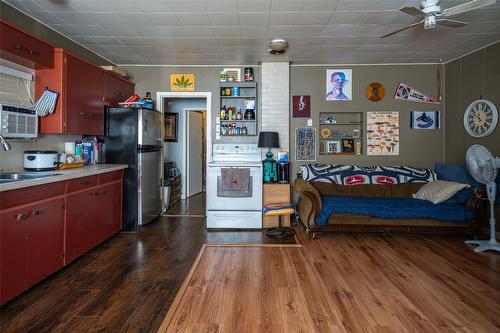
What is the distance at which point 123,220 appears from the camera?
4.05m

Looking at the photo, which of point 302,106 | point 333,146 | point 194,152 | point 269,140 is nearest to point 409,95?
point 333,146

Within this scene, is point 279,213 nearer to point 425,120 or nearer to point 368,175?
point 368,175

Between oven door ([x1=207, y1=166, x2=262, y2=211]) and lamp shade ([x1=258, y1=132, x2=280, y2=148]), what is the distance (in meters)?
0.41

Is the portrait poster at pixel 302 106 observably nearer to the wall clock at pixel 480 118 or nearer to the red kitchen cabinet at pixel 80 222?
the wall clock at pixel 480 118

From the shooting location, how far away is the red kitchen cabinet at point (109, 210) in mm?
3379

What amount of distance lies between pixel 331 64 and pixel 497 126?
2.33 meters

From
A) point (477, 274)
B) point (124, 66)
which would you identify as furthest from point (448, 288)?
point (124, 66)

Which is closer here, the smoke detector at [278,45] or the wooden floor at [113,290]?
the wooden floor at [113,290]

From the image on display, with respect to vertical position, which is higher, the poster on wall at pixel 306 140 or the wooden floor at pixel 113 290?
the poster on wall at pixel 306 140

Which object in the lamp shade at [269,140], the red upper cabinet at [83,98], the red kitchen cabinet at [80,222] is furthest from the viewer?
the lamp shade at [269,140]

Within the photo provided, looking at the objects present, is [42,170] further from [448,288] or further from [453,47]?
[453,47]

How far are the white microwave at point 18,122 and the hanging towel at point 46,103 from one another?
12 cm

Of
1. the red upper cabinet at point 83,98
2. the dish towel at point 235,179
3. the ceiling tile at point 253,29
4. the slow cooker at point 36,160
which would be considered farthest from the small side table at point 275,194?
the slow cooker at point 36,160

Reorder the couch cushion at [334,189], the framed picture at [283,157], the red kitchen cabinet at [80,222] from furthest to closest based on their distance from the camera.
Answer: the framed picture at [283,157] → the couch cushion at [334,189] → the red kitchen cabinet at [80,222]
